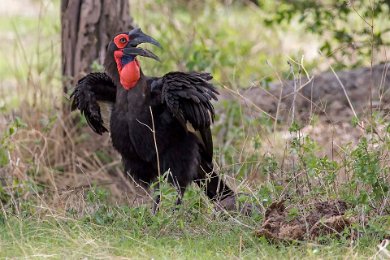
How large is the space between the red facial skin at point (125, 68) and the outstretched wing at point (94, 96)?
0.24 m

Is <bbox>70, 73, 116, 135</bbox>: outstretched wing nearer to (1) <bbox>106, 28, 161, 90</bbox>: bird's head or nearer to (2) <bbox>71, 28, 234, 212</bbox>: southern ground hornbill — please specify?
(2) <bbox>71, 28, 234, 212</bbox>: southern ground hornbill

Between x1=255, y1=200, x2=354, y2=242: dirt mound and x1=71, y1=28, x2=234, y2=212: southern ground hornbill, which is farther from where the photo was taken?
x1=71, y1=28, x2=234, y2=212: southern ground hornbill

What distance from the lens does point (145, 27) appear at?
804 centimetres

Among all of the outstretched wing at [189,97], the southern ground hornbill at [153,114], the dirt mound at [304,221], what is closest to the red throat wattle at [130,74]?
the southern ground hornbill at [153,114]

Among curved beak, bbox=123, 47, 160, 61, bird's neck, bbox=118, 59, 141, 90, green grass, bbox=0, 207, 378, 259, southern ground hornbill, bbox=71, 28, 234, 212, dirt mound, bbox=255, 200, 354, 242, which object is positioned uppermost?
curved beak, bbox=123, 47, 160, 61

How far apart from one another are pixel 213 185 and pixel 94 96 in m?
0.95

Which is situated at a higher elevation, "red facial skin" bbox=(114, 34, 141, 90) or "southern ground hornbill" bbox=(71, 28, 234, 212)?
"red facial skin" bbox=(114, 34, 141, 90)

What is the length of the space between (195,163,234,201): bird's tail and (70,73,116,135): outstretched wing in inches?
28.7

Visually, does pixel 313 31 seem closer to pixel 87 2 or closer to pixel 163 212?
pixel 87 2

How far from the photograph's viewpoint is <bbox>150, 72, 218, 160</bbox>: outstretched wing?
17.9 ft

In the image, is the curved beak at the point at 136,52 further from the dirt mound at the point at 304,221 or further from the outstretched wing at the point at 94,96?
the dirt mound at the point at 304,221

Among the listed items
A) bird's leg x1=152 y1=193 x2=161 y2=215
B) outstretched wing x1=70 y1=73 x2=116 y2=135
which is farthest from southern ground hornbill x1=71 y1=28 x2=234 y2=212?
bird's leg x1=152 y1=193 x2=161 y2=215

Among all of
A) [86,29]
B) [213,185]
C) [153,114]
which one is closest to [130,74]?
[153,114]

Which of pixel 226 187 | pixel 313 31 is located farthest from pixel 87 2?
pixel 226 187
